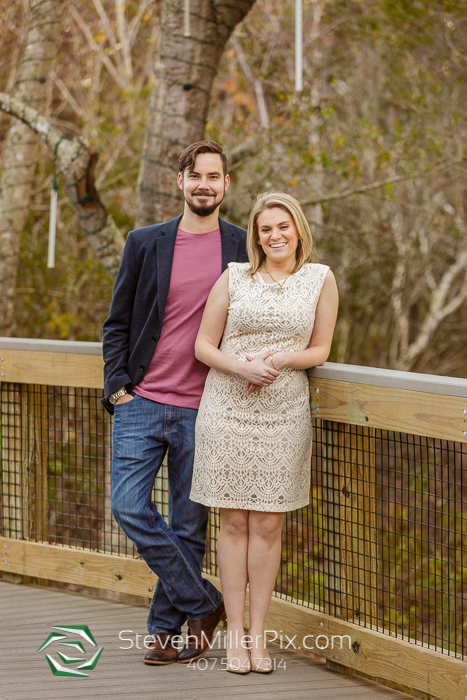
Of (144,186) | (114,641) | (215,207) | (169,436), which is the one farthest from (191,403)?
(144,186)

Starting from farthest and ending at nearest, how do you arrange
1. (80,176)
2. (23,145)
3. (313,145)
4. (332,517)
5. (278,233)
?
1. (313,145)
2. (23,145)
3. (80,176)
4. (332,517)
5. (278,233)

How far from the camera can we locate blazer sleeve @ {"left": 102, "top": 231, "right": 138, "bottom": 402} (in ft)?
9.29

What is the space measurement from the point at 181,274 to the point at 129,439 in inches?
23.9

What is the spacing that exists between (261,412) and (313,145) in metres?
5.32

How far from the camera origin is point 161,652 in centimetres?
287

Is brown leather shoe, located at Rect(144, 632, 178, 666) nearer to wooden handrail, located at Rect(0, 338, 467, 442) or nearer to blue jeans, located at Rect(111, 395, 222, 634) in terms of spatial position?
blue jeans, located at Rect(111, 395, 222, 634)

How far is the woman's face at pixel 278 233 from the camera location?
2.65 meters

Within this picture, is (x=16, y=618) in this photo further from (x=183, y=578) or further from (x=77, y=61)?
(x=77, y=61)

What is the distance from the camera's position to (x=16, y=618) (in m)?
3.32

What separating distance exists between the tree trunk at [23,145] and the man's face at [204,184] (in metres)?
3.65

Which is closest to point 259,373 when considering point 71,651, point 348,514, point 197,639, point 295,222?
point 295,222

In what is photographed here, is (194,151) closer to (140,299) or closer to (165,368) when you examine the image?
(140,299)

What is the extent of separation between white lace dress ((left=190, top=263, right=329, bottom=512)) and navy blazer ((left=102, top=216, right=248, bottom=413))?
25cm

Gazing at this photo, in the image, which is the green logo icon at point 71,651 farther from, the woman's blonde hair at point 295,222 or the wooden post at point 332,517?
the woman's blonde hair at point 295,222
